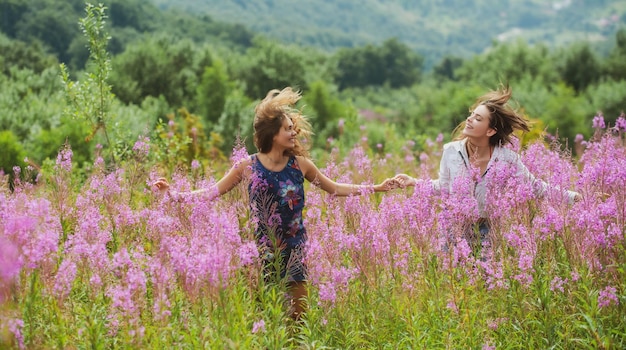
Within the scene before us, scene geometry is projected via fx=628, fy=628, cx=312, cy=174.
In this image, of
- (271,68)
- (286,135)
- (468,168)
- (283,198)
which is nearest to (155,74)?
(271,68)

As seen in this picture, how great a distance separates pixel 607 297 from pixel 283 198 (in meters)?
2.91

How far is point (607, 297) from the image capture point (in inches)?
188

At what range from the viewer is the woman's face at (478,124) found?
21.9 ft

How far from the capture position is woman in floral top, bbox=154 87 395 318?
588cm

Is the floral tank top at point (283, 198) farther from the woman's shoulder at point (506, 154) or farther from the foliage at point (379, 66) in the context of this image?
the foliage at point (379, 66)

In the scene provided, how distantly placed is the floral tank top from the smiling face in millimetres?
211

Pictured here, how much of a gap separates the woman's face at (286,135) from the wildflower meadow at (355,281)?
83cm

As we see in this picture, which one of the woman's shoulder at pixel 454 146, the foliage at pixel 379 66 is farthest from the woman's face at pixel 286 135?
the foliage at pixel 379 66

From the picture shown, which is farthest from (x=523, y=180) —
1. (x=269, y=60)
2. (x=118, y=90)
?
(x=269, y=60)

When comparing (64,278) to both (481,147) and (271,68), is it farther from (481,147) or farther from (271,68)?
(271,68)

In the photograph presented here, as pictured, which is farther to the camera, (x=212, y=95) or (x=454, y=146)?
(x=212, y=95)

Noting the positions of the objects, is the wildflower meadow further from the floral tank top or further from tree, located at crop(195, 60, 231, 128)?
tree, located at crop(195, 60, 231, 128)

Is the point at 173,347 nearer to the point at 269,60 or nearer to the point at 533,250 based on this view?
the point at 533,250

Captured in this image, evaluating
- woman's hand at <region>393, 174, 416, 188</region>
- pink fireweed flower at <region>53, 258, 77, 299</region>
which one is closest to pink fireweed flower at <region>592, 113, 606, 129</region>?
woman's hand at <region>393, 174, 416, 188</region>
